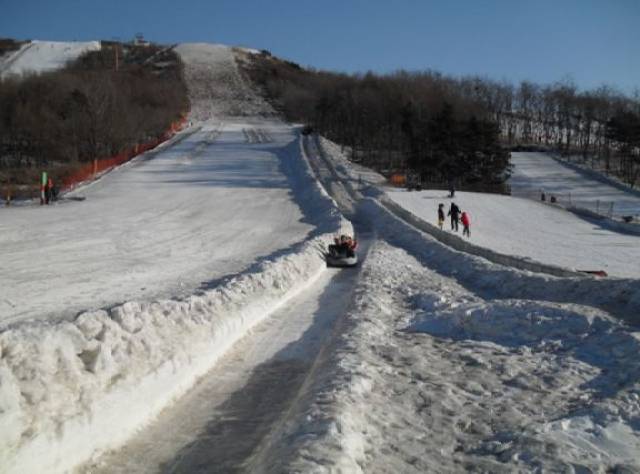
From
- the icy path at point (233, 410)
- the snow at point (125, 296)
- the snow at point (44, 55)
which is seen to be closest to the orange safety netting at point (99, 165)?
the snow at point (125, 296)

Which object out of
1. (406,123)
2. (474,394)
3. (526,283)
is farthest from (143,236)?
(406,123)

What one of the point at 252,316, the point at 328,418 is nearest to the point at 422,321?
the point at 252,316

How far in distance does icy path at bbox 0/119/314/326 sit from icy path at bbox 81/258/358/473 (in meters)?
3.20

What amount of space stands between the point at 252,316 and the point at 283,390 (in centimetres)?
343

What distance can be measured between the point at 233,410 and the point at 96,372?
1610 millimetres

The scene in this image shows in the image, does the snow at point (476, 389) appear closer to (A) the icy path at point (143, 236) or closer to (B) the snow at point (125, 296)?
(B) the snow at point (125, 296)

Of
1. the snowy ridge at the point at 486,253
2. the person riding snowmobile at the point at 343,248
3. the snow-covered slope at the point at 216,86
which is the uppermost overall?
the snow-covered slope at the point at 216,86

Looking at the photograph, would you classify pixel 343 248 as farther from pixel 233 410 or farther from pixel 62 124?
pixel 62 124

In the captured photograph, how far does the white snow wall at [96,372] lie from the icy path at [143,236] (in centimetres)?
272

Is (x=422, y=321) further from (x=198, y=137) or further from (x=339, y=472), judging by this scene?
(x=198, y=137)

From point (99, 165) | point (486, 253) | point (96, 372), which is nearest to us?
point (96, 372)

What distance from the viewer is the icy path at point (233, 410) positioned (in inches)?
237

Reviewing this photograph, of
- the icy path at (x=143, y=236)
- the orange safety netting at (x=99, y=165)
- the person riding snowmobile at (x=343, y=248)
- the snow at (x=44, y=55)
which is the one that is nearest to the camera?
the icy path at (x=143, y=236)

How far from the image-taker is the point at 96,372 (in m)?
6.62
